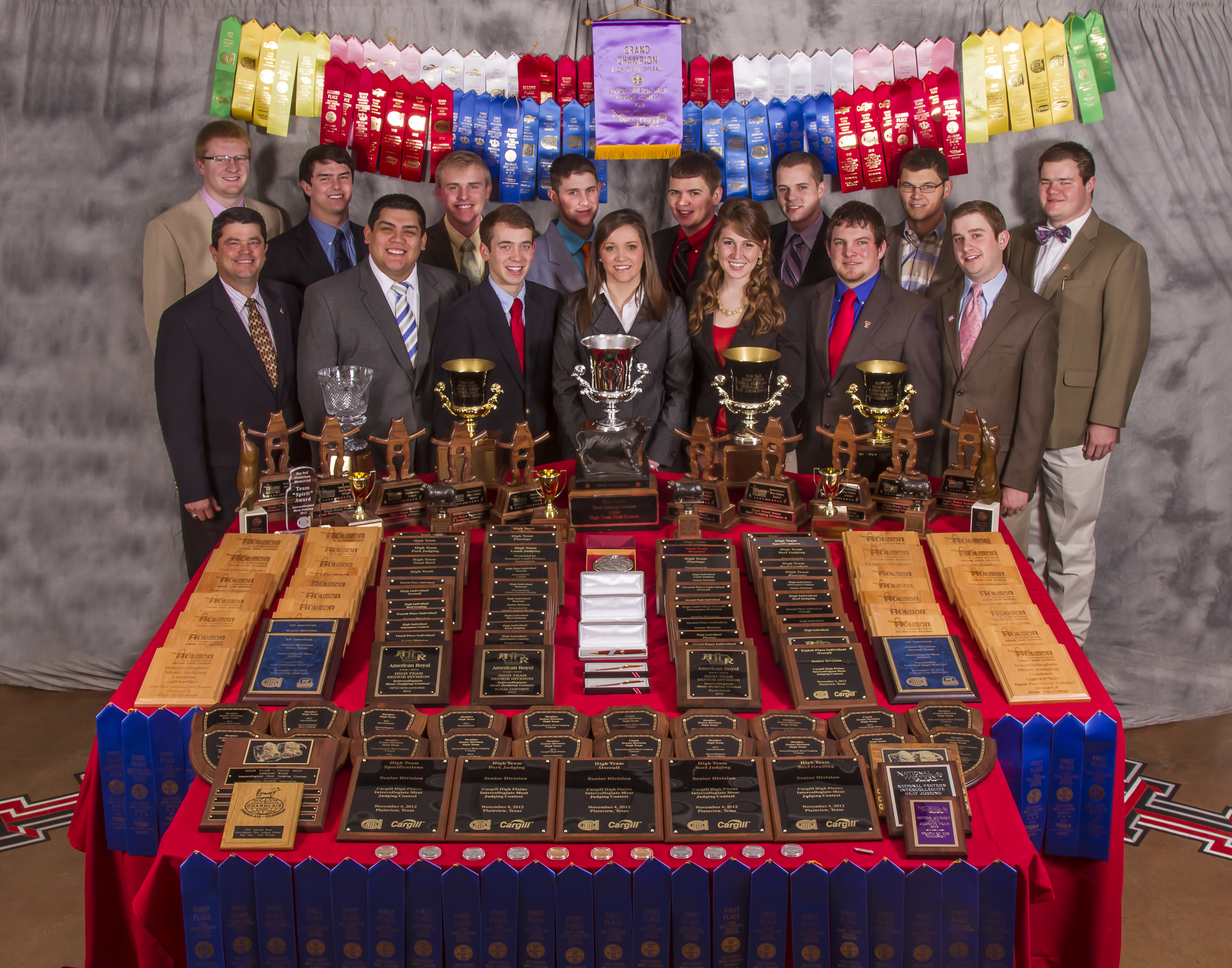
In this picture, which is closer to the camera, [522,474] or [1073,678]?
[1073,678]

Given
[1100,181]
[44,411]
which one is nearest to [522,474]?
[44,411]

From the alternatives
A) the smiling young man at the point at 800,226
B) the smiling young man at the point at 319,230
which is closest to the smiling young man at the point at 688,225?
the smiling young man at the point at 800,226

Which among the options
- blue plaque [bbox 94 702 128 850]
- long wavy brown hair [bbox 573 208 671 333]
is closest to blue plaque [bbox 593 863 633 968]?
blue plaque [bbox 94 702 128 850]

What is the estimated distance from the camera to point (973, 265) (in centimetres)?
427

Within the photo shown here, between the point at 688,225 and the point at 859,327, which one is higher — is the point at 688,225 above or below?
→ above

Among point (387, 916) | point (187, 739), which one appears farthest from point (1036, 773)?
point (187, 739)

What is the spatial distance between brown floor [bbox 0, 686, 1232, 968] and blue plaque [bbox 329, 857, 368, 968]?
1578 millimetres

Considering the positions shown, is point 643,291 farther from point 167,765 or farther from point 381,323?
point 167,765

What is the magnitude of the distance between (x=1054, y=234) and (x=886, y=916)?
132 inches

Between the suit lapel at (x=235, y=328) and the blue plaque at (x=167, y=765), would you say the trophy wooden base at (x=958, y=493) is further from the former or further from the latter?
the suit lapel at (x=235, y=328)

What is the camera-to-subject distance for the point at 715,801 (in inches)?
81.7

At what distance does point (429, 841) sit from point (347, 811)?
18 cm

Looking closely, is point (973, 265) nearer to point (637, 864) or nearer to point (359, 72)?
point (359, 72)

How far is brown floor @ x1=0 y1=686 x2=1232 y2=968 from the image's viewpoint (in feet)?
10.4
